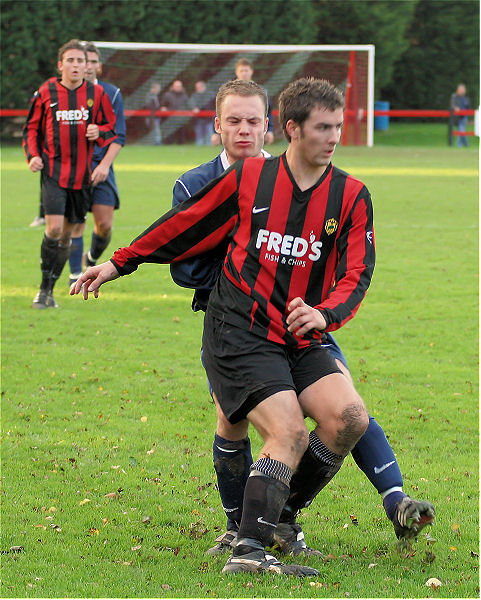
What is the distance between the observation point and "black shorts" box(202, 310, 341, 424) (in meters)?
3.95

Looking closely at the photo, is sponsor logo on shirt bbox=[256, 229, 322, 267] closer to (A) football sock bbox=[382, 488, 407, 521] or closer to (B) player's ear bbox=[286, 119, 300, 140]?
(B) player's ear bbox=[286, 119, 300, 140]

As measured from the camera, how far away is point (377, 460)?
14.1 feet

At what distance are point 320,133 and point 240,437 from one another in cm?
133

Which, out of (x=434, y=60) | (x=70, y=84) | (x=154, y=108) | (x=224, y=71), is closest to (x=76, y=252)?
(x=70, y=84)

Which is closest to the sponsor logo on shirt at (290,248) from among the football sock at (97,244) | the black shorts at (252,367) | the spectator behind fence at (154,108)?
the black shorts at (252,367)

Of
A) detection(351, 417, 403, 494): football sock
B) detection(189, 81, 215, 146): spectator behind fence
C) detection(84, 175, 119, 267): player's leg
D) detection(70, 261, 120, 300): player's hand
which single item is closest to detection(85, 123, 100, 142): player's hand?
detection(84, 175, 119, 267): player's leg

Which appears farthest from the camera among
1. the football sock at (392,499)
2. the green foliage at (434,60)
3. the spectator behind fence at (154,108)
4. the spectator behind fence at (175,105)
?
the green foliage at (434,60)

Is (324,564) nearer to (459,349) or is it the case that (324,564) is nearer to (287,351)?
(287,351)

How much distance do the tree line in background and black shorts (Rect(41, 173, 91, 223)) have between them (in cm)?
2490

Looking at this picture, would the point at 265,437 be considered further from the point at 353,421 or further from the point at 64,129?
the point at 64,129

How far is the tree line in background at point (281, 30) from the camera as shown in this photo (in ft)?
110

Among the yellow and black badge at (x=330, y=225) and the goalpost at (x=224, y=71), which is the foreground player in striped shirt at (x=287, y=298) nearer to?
the yellow and black badge at (x=330, y=225)

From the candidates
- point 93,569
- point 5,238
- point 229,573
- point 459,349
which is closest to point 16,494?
point 93,569

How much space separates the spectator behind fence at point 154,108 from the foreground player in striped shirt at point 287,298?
2874 cm
